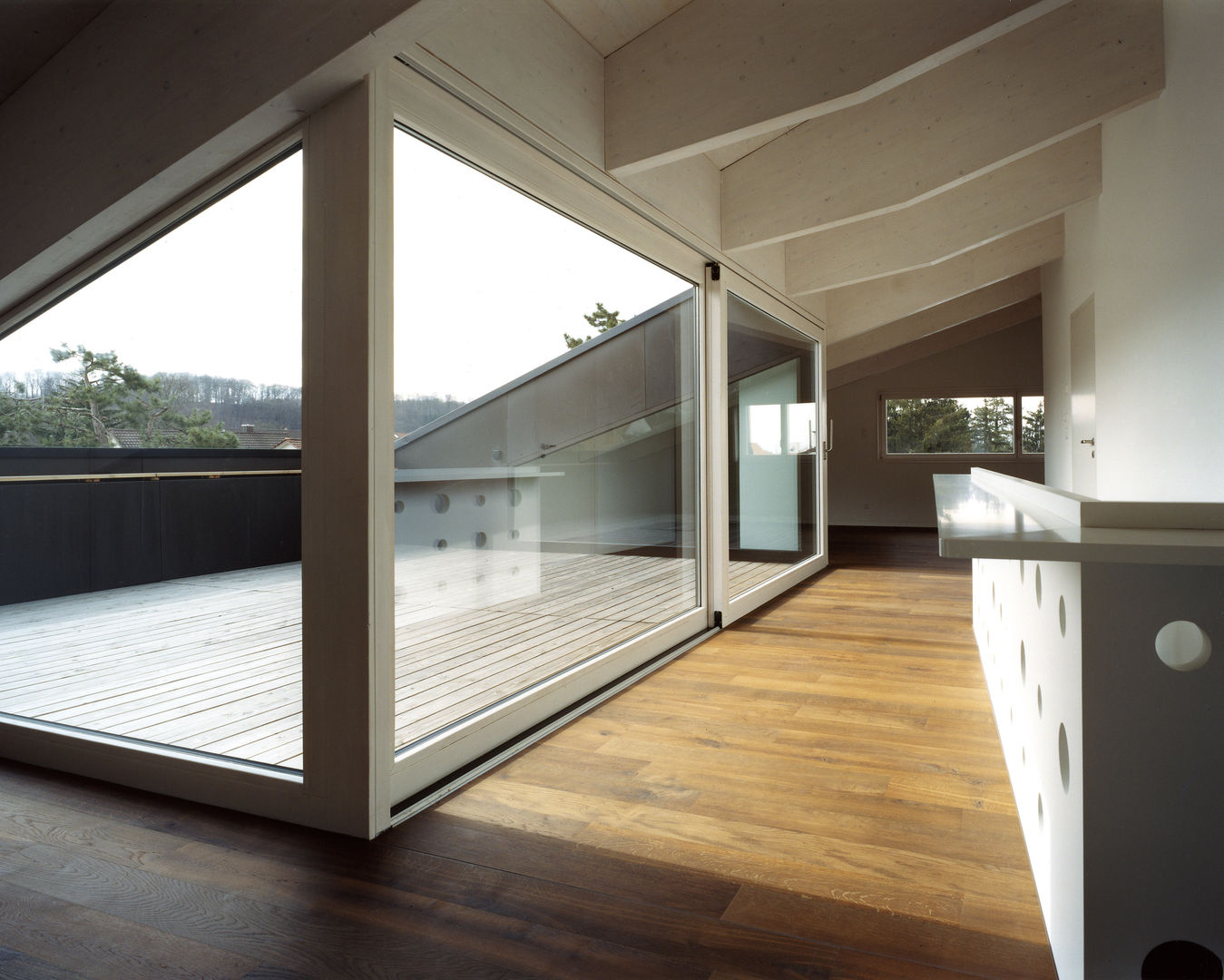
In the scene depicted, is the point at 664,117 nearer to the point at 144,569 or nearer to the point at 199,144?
the point at 199,144

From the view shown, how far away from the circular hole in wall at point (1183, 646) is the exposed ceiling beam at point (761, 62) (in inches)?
80.1

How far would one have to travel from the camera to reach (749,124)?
2883 millimetres

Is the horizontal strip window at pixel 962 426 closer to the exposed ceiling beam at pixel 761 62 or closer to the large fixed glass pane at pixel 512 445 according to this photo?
the large fixed glass pane at pixel 512 445

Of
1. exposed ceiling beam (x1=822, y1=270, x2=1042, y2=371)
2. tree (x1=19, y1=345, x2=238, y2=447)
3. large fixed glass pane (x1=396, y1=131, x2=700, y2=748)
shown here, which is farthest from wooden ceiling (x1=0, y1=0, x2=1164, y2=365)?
exposed ceiling beam (x1=822, y1=270, x2=1042, y2=371)

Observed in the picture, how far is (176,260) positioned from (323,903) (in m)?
1.72

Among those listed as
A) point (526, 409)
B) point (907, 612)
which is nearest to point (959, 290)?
point (907, 612)

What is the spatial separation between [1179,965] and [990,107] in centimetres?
341

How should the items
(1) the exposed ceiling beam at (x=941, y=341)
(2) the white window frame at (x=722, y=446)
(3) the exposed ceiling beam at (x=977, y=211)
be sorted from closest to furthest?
(2) the white window frame at (x=722, y=446) < (3) the exposed ceiling beam at (x=977, y=211) < (1) the exposed ceiling beam at (x=941, y=341)

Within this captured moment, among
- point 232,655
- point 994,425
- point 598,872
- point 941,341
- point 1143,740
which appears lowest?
point 598,872

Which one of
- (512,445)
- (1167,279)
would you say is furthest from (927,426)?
(512,445)

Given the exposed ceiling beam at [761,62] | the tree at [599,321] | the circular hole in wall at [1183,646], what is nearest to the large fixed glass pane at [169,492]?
the tree at [599,321]

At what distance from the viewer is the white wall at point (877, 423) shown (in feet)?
35.0

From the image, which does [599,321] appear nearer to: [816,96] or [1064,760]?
[816,96]

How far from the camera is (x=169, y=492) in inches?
94.4
